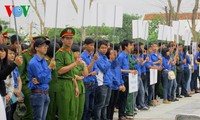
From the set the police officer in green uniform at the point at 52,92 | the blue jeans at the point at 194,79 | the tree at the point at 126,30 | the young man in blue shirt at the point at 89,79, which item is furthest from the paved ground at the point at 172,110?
the tree at the point at 126,30

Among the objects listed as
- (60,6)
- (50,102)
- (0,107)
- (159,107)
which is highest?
(60,6)

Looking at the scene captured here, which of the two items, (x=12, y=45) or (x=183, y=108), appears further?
(x=183, y=108)

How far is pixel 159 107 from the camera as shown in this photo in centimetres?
1130

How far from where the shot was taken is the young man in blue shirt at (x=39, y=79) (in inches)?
231

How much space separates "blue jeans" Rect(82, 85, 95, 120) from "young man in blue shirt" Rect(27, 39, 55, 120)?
1663mm

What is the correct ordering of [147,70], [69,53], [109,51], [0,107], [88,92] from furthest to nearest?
[147,70] < [109,51] < [88,92] < [69,53] < [0,107]

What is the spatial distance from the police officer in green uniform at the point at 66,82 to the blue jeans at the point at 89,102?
1.23 meters

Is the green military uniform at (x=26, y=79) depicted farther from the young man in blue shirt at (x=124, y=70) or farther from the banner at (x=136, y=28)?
the banner at (x=136, y=28)

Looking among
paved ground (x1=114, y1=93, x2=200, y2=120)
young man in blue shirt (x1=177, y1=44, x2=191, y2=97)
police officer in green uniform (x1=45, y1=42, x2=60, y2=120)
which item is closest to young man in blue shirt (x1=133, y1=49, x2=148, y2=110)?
paved ground (x1=114, y1=93, x2=200, y2=120)

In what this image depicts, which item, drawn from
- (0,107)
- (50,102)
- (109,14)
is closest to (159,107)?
(109,14)

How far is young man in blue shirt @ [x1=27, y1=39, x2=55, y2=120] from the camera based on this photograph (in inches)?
231

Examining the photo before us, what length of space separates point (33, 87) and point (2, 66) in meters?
0.80

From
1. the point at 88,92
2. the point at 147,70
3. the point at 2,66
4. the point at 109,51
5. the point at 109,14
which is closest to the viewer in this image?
the point at 2,66

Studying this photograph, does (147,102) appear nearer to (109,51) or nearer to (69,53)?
(109,51)
